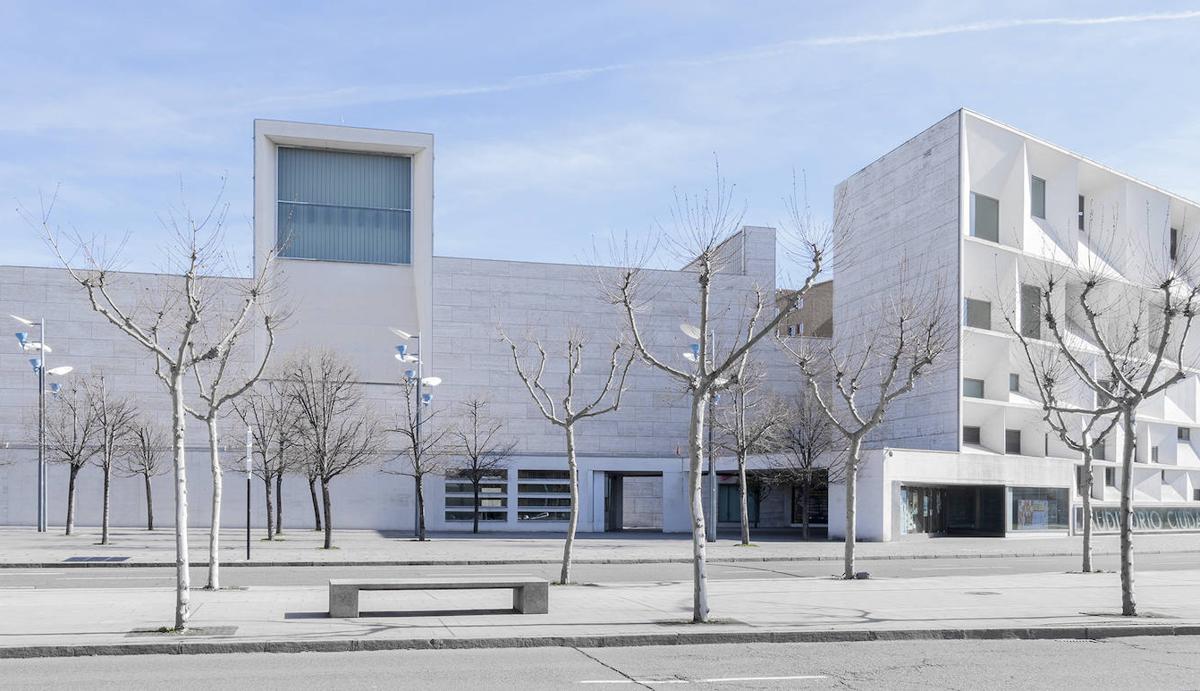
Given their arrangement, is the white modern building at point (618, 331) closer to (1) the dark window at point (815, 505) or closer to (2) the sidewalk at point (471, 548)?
(1) the dark window at point (815, 505)

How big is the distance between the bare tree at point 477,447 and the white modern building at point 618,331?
756 millimetres

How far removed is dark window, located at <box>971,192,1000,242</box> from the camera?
159 feet

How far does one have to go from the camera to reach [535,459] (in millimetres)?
50031

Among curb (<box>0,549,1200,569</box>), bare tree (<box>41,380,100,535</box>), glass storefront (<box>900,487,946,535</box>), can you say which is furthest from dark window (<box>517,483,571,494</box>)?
curb (<box>0,549,1200,569</box>)

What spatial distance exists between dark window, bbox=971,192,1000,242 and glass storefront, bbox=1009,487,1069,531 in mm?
10979

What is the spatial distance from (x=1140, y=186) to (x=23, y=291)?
51.8m

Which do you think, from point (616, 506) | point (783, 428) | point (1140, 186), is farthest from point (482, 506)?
point (1140, 186)

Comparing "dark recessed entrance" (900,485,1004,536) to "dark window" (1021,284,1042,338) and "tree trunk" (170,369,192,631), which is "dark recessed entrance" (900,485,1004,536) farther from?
"tree trunk" (170,369,192,631)

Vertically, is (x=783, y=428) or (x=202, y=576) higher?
(x=783, y=428)

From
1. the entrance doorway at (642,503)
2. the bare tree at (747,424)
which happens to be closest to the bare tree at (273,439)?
the bare tree at (747,424)

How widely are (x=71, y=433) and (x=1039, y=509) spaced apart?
38795 mm

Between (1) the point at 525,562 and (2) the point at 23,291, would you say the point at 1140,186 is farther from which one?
(2) the point at 23,291

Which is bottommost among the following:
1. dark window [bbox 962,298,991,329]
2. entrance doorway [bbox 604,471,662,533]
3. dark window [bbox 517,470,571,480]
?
entrance doorway [bbox 604,471,662,533]

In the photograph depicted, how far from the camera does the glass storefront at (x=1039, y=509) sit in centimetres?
4531
